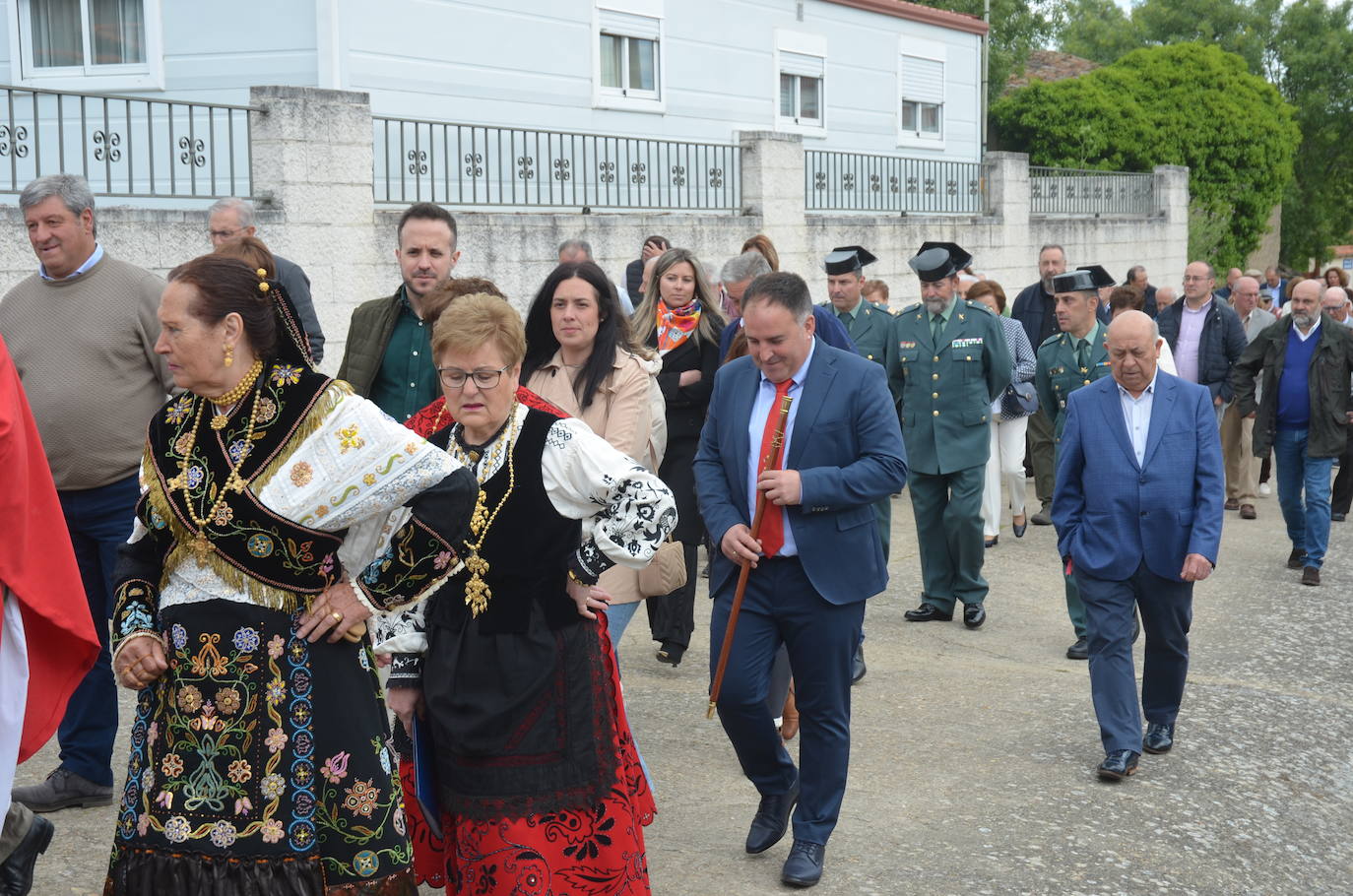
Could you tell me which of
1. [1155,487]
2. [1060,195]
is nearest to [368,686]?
[1155,487]

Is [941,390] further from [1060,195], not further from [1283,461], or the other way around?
[1060,195]

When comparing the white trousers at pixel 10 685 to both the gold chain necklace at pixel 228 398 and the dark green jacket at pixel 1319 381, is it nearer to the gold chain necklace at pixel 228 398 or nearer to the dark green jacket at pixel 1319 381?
the gold chain necklace at pixel 228 398

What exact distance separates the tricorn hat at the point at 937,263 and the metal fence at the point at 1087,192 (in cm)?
1374

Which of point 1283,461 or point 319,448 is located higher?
point 319,448

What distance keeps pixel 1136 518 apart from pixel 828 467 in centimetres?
186

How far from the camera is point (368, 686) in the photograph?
11.9 ft

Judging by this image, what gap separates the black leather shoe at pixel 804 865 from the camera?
4969mm

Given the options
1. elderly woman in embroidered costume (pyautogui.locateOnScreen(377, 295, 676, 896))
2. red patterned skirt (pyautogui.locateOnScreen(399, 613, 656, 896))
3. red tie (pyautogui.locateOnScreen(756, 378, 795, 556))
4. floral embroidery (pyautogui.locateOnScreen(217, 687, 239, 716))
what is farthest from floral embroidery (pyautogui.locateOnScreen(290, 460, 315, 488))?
red tie (pyautogui.locateOnScreen(756, 378, 795, 556))

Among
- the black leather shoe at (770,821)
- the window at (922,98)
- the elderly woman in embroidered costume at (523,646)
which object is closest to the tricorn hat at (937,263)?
the black leather shoe at (770,821)

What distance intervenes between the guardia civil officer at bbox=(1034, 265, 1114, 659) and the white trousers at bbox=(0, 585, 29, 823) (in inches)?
255

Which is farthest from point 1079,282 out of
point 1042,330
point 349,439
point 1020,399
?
point 349,439

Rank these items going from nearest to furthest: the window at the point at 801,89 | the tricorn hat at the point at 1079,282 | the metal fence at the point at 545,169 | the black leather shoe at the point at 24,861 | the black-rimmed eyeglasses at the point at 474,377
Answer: the black-rimmed eyeglasses at the point at 474,377, the black leather shoe at the point at 24,861, the tricorn hat at the point at 1079,282, the metal fence at the point at 545,169, the window at the point at 801,89

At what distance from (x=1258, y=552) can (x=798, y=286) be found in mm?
7746

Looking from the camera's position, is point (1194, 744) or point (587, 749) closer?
point (587, 749)
